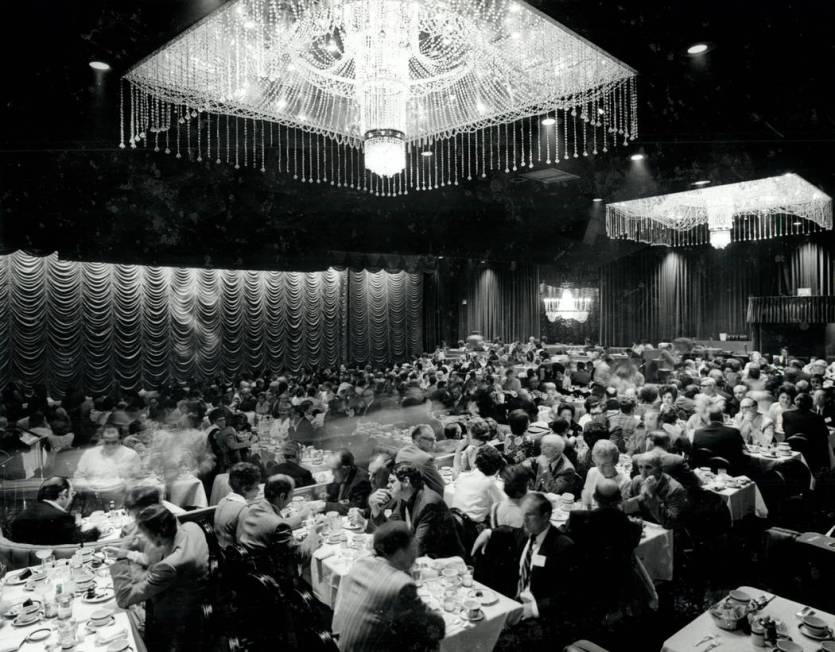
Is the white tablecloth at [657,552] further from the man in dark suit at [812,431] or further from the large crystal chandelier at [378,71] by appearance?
the large crystal chandelier at [378,71]

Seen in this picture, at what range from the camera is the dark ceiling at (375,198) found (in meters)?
3.62

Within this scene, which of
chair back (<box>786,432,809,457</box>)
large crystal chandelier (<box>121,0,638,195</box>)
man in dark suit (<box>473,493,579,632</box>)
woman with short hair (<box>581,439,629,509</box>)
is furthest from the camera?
chair back (<box>786,432,809,457</box>)

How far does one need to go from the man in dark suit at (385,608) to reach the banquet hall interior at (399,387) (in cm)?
1

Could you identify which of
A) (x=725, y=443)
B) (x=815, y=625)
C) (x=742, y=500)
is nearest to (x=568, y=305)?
(x=725, y=443)

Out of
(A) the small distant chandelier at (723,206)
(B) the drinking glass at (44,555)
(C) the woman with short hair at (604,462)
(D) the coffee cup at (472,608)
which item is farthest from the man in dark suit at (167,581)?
(A) the small distant chandelier at (723,206)

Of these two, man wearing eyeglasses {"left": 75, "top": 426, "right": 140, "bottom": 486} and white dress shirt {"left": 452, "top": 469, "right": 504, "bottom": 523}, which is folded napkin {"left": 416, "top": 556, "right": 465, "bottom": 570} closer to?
white dress shirt {"left": 452, "top": 469, "right": 504, "bottom": 523}

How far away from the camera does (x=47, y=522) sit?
348cm

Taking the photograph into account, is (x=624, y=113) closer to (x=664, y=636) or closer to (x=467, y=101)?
(x=467, y=101)

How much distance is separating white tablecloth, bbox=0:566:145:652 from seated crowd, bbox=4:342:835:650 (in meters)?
0.12

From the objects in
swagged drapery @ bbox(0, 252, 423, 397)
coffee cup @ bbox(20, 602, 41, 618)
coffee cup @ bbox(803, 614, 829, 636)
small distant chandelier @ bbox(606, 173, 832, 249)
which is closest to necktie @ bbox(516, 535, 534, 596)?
coffee cup @ bbox(803, 614, 829, 636)

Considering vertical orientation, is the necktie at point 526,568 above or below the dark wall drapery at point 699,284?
below

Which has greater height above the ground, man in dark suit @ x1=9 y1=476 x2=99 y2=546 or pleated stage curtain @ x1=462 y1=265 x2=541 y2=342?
pleated stage curtain @ x1=462 y1=265 x2=541 y2=342

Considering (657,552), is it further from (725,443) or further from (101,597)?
(101,597)

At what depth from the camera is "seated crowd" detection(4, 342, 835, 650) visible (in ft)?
8.84
